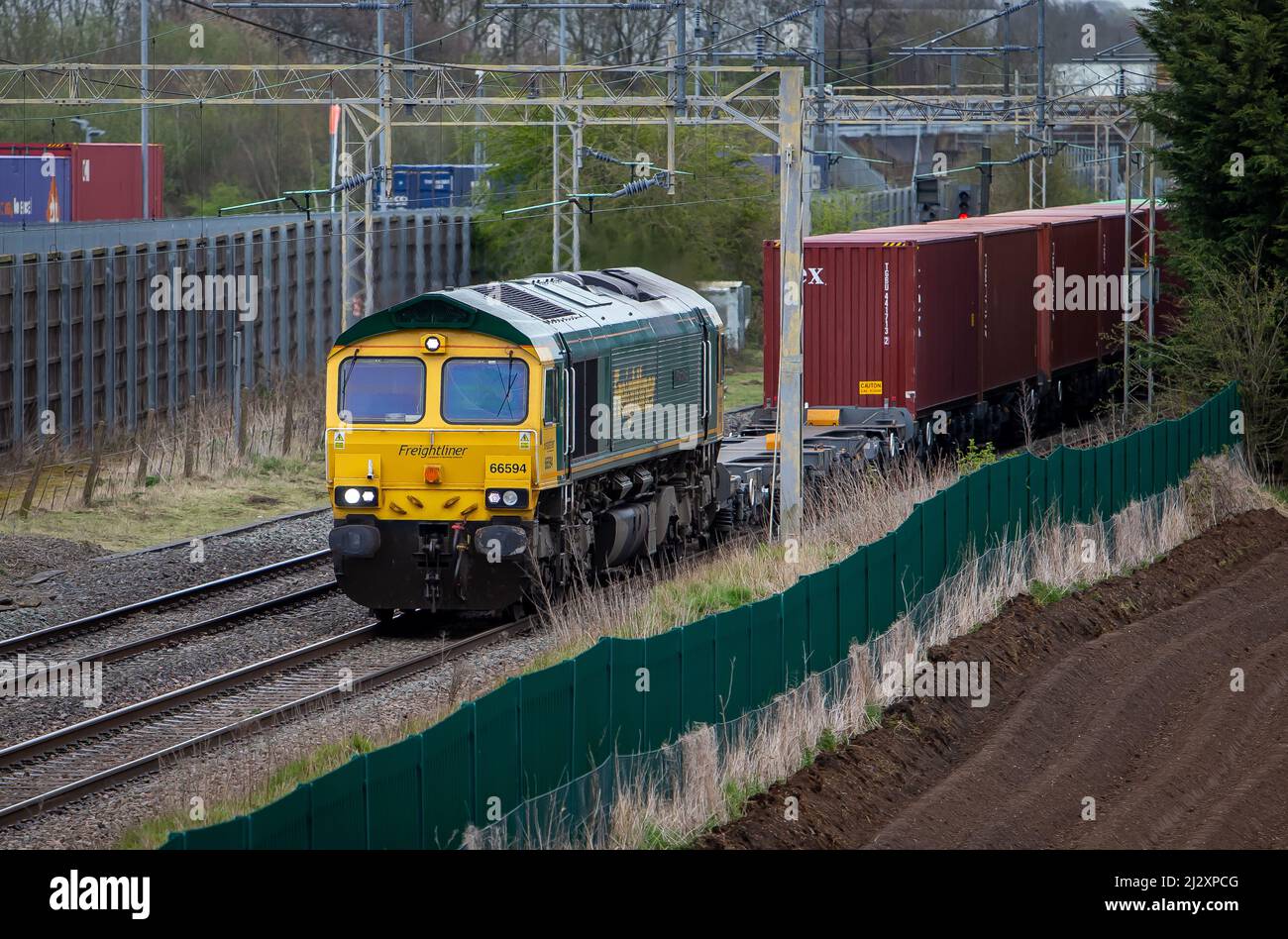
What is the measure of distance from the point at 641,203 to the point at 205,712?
32.3 m

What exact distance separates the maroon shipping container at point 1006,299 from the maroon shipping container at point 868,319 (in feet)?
7.02

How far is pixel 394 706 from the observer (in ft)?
45.1

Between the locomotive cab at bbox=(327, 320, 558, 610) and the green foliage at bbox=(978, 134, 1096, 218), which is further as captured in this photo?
the green foliage at bbox=(978, 134, 1096, 218)

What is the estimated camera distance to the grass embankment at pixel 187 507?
21500 millimetres

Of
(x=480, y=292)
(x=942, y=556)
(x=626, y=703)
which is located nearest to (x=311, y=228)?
(x=480, y=292)

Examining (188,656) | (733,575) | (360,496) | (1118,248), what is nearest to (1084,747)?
(733,575)

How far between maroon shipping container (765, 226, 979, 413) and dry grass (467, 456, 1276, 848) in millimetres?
3890

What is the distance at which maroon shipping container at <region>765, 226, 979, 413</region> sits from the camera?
23.8 metres

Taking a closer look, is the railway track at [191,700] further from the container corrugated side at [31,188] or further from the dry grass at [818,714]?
the container corrugated side at [31,188]

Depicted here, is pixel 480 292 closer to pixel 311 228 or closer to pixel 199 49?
pixel 311 228

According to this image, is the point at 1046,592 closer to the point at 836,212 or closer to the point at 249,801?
the point at 249,801

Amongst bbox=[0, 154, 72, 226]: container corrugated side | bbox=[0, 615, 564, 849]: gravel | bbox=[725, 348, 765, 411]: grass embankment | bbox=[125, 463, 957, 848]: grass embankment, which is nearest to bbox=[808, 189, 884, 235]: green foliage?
bbox=[725, 348, 765, 411]: grass embankment

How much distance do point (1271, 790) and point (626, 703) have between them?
4.44 metres

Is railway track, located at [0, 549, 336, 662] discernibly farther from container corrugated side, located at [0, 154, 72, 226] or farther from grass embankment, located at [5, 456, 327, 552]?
container corrugated side, located at [0, 154, 72, 226]
